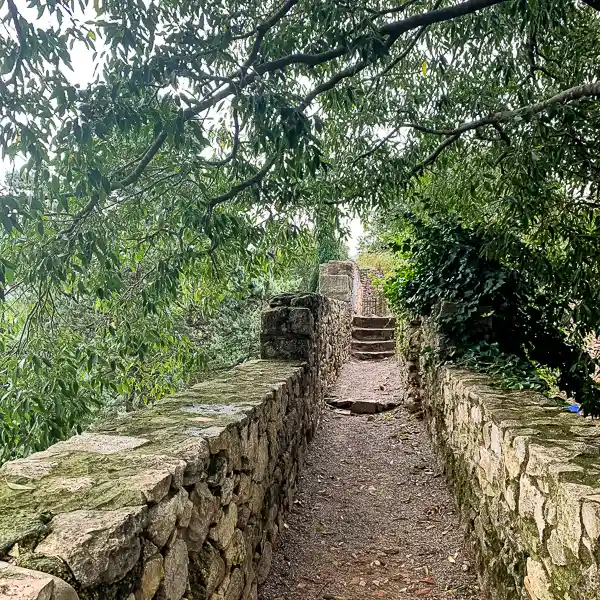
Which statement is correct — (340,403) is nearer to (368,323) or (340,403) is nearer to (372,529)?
(372,529)

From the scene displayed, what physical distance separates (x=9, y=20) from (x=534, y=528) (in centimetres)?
306

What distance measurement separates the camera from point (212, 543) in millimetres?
1974

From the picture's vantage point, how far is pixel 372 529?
3.62 metres

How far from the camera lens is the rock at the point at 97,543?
110 centimetres

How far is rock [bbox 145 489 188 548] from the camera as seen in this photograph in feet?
4.60

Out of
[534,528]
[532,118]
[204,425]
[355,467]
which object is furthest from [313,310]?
[534,528]

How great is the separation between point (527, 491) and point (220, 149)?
13.3 feet

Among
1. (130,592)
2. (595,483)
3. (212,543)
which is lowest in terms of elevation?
(212,543)

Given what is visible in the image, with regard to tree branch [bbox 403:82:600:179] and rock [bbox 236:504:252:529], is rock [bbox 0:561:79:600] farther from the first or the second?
tree branch [bbox 403:82:600:179]

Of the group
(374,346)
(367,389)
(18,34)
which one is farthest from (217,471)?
(374,346)

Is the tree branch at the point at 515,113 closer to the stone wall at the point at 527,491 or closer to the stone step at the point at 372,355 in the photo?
the stone wall at the point at 527,491

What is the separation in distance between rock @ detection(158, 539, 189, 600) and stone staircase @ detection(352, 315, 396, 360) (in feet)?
31.9

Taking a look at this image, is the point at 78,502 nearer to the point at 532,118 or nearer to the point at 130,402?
the point at 532,118

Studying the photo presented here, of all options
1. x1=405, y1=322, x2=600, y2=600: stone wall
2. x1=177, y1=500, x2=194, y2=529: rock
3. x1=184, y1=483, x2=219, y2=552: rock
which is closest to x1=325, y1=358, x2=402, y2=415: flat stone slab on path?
x1=405, y1=322, x2=600, y2=600: stone wall
